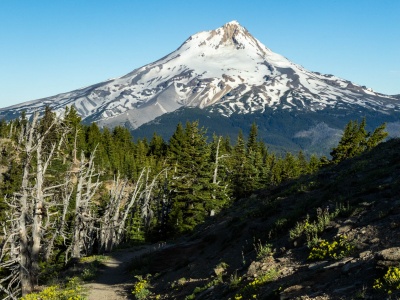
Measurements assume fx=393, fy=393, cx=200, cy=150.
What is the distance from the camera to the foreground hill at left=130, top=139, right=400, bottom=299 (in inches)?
350

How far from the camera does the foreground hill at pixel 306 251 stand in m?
8.89

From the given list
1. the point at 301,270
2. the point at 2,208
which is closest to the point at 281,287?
the point at 301,270

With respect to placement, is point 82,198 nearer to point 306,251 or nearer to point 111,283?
point 111,283

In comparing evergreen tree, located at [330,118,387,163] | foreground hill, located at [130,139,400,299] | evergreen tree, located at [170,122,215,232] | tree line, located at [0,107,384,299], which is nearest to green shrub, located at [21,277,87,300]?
tree line, located at [0,107,384,299]

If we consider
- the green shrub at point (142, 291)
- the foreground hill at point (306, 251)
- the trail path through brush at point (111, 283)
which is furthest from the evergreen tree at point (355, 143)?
the green shrub at point (142, 291)

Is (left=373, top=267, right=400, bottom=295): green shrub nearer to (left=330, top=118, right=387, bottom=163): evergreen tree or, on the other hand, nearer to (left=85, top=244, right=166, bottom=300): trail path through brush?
(left=85, top=244, right=166, bottom=300): trail path through brush

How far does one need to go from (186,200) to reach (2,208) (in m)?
21.4

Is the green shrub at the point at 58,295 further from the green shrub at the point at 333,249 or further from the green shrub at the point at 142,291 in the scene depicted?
the green shrub at the point at 333,249

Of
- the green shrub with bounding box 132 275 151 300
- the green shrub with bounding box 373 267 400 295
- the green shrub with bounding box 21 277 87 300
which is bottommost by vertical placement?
the green shrub with bounding box 132 275 151 300

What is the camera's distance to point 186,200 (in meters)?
37.7

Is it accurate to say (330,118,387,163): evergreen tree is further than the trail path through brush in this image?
Yes

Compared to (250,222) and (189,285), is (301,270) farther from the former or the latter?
(250,222)

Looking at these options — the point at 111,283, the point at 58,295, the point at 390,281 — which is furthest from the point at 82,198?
the point at 390,281

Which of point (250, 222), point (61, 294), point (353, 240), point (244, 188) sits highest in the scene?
point (353, 240)
